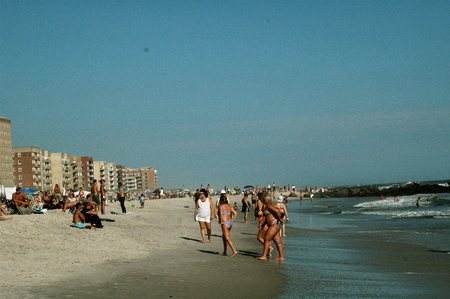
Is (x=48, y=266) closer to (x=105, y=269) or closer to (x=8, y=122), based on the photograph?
(x=105, y=269)

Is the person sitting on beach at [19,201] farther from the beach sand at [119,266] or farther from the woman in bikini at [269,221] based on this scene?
the woman in bikini at [269,221]

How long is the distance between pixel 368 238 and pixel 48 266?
1227cm

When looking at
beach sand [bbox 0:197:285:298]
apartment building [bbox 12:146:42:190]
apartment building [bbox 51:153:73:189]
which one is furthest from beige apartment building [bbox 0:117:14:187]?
beach sand [bbox 0:197:285:298]

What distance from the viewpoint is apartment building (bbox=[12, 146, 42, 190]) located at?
466 ft

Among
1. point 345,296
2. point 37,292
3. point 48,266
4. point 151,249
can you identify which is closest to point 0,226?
point 151,249

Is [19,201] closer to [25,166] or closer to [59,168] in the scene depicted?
[25,166]

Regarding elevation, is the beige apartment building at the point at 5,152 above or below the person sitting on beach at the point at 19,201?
above

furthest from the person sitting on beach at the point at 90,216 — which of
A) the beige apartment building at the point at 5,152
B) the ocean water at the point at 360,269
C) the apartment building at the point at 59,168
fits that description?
the apartment building at the point at 59,168

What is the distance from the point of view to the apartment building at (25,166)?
142m

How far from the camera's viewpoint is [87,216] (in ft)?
53.2

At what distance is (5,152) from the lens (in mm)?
119000

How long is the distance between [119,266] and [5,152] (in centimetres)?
11866

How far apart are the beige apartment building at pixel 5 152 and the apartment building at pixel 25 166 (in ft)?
72.4

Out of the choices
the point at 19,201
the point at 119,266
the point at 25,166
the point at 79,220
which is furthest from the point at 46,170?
the point at 119,266
